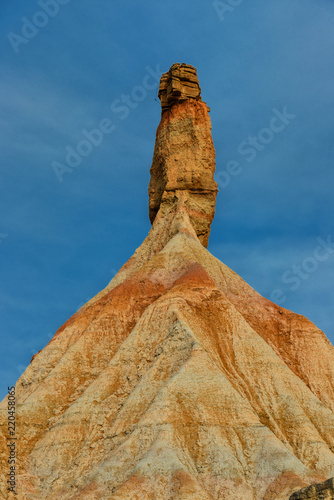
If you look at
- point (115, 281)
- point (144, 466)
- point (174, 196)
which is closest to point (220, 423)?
point (144, 466)

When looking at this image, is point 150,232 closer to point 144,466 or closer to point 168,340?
point 168,340

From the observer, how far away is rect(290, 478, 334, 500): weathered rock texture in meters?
21.8

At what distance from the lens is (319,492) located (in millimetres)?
22031

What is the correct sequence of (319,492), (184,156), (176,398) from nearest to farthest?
1. (319,492)
2. (176,398)
3. (184,156)

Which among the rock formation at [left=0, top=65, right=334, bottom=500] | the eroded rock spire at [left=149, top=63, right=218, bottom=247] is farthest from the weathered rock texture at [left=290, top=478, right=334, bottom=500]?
the eroded rock spire at [left=149, top=63, right=218, bottom=247]

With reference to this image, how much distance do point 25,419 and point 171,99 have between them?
89.6ft

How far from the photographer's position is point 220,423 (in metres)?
28.3

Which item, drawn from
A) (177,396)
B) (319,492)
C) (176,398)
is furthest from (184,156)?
(319,492)

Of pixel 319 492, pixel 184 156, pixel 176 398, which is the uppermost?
pixel 184 156

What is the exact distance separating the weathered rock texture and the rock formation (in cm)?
293

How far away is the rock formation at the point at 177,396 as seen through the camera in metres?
26.7

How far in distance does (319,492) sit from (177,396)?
825cm

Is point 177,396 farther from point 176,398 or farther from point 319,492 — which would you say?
point 319,492

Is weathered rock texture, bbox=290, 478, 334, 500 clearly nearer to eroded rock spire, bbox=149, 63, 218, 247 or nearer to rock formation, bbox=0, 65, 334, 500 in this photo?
rock formation, bbox=0, 65, 334, 500
